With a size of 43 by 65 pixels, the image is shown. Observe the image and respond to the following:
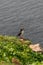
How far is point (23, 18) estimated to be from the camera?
41438 millimetres

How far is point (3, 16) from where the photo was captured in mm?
42500

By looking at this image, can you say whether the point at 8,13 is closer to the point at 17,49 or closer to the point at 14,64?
the point at 17,49

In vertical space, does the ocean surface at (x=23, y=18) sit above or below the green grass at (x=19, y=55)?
below

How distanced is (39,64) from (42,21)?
22.9 meters

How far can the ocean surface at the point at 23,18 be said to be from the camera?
37.2 metres

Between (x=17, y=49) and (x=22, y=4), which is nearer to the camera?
(x=17, y=49)

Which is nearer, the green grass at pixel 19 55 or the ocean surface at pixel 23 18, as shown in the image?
the green grass at pixel 19 55

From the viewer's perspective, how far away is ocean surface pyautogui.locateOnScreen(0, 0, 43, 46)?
3725 centimetres

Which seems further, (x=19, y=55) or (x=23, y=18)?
(x=23, y=18)

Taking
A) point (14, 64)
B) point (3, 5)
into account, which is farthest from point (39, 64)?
point (3, 5)

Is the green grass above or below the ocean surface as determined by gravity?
above

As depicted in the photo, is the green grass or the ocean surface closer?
the green grass

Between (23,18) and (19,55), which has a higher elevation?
(19,55)

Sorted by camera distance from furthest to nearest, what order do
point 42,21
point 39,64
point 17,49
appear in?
point 42,21 → point 17,49 → point 39,64
